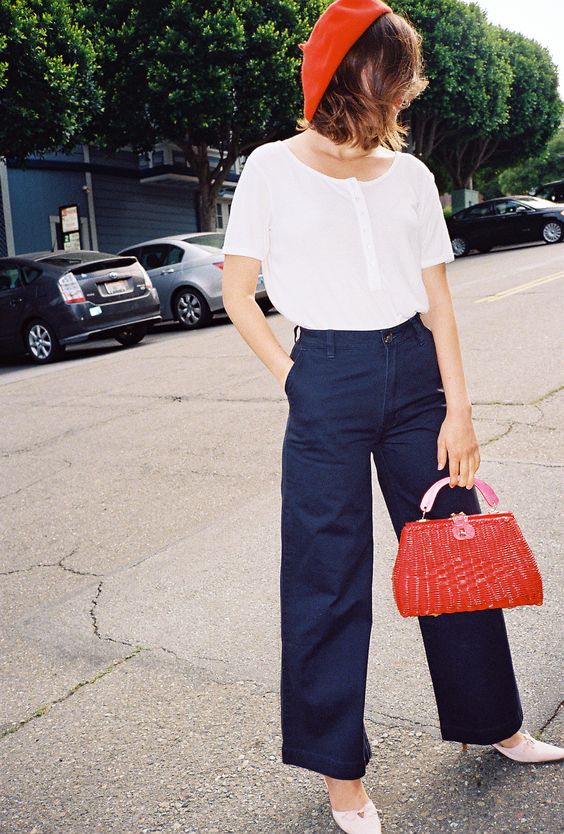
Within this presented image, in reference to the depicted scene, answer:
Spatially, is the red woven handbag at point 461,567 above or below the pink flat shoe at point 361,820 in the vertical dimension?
above

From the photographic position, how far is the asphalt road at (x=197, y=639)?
2.33 m

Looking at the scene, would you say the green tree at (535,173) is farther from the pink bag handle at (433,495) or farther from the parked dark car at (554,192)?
the pink bag handle at (433,495)

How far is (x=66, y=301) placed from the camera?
12.1 meters

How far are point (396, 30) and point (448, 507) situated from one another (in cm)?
109

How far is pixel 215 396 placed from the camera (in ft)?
25.7

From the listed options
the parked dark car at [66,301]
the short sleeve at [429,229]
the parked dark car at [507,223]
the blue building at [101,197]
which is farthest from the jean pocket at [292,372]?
the parked dark car at [507,223]

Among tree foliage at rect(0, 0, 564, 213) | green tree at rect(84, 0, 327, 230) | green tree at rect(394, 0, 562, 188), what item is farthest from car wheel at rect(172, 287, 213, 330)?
green tree at rect(394, 0, 562, 188)

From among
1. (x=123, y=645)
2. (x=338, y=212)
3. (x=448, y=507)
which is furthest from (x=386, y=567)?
(x=338, y=212)

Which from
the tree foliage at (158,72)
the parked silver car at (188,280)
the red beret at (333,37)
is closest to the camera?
the red beret at (333,37)

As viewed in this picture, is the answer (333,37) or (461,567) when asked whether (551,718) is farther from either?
(333,37)

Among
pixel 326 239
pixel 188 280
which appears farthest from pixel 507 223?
pixel 326 239

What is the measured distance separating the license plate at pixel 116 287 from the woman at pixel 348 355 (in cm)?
1064

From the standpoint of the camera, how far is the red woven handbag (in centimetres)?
204

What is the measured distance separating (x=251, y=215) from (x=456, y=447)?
28.1 inches
